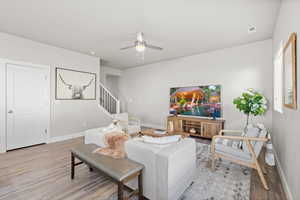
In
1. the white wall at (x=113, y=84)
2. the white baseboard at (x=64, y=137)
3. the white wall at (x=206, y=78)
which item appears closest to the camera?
the white wall at (x=206, y=78)

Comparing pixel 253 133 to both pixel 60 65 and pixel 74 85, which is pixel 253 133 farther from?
pixel 60 65

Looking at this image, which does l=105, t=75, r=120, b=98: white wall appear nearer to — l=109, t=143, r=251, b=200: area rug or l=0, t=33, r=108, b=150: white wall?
l=0, t=33, r=108, b=150: white wall

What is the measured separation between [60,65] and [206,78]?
4567mm

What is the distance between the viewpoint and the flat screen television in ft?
13.8

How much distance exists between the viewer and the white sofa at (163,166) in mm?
1451

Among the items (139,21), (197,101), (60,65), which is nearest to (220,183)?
(197,101)

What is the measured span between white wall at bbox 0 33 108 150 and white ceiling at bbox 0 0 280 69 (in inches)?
11.3

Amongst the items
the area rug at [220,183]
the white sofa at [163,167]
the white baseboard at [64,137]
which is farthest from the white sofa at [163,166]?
the white baseboard at [64,137]

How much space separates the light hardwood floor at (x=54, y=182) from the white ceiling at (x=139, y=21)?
277 centimetres

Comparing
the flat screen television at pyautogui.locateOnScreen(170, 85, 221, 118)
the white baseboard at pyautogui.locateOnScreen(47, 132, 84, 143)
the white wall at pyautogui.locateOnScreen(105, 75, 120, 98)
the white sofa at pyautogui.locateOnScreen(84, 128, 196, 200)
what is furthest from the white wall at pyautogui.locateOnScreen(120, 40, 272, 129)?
the white sofa at pyautogui.locateOnScreen(84, 128, 196, 200)

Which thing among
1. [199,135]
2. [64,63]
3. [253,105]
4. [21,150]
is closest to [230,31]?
[253,105]

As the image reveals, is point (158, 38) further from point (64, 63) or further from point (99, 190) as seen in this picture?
point (99, 190)

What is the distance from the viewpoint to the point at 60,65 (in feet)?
13.5

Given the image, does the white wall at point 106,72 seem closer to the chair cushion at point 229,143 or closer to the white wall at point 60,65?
the white wall at point 60,65
